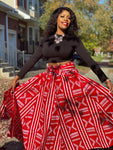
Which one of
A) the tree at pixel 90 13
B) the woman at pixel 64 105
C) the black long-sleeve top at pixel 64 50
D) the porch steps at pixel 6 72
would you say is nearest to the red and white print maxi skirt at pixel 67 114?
the woman at pixel 64 105

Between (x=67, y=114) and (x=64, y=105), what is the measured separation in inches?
4.5

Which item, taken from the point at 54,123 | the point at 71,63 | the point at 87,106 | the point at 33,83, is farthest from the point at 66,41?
the point at 54,123

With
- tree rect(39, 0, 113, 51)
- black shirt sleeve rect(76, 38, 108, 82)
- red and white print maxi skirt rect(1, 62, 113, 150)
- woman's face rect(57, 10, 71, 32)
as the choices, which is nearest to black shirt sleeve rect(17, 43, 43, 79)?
red and white print maxi skirt rect(1, 62, 113, 150)

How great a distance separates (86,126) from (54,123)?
1.31 feet

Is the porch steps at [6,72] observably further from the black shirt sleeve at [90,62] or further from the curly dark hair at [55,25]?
the black shirt sleeve at [90,62]

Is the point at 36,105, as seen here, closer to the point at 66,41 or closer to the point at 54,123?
the point at 54,123

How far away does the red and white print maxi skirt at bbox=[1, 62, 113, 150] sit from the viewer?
2535 mm

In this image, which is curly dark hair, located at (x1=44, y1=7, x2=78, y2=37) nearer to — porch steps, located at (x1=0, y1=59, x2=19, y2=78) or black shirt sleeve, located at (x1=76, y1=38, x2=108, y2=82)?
black shirt sleeve, located at (x1=76, y1=38, x2=108, y2=82)

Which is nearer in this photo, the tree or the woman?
the woman

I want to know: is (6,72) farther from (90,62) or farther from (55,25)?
(90,62)

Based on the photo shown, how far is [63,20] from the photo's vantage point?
2768mm

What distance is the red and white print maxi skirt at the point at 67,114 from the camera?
2535 millimetres

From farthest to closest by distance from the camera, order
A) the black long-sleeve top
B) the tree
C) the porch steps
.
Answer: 1. the tree
2. the porch steps
3. the black long-sleeve top

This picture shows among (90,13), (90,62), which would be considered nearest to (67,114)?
(90,62)
